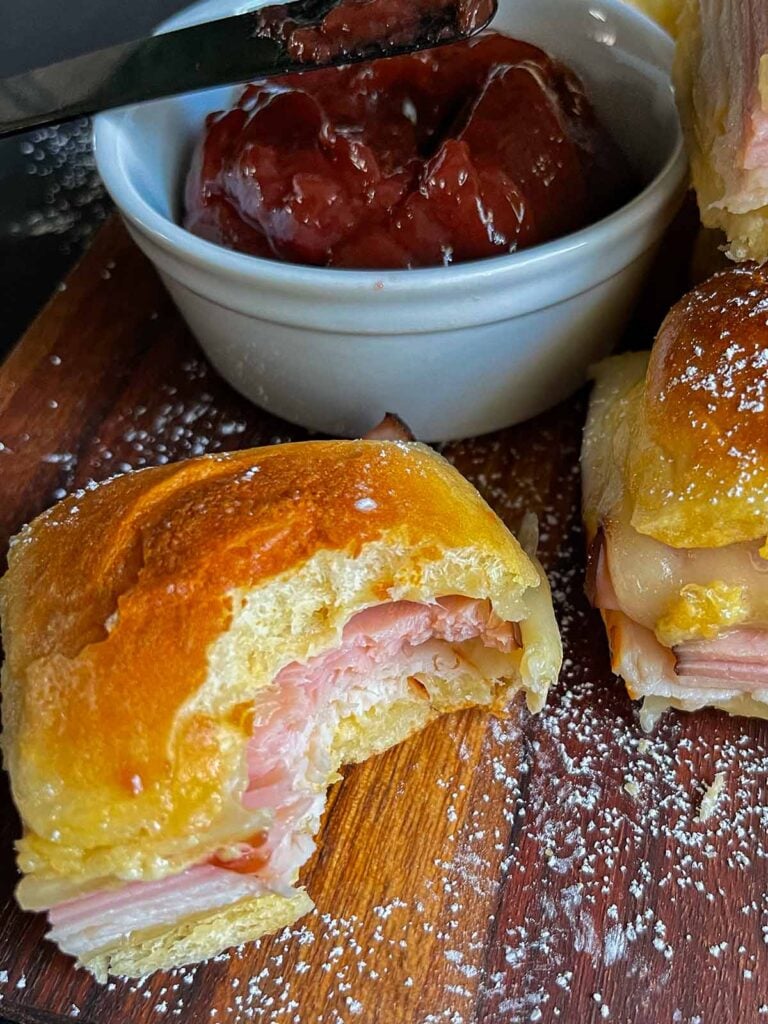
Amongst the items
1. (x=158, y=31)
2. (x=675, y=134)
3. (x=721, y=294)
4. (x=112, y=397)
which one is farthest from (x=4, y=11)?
(x=721, y=294)

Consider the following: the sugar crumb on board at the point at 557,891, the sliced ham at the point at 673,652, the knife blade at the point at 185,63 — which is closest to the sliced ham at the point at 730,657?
the sliced ham at the point at 673,652

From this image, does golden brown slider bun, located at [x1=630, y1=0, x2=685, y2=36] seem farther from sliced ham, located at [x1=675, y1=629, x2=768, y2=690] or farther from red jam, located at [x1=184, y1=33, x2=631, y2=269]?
sliced ham, located at [x1=675, y1=629, x2=768, y2=690]

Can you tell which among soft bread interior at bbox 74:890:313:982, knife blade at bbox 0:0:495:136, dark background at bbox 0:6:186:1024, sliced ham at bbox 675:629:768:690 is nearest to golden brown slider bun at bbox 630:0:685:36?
knife blade at bbox 0:0:495:136

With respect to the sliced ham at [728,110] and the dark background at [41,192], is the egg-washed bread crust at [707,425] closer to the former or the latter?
the sliced ham at [728,110]

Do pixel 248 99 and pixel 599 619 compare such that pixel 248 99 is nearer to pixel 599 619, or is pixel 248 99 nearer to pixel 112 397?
pixel 112 397

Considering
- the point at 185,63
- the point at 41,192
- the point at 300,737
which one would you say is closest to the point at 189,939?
the point at 300,737
